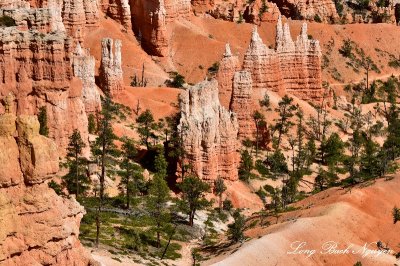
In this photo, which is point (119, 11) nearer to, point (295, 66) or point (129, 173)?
point (295, 66)

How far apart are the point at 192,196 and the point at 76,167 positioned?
11692 millimetres

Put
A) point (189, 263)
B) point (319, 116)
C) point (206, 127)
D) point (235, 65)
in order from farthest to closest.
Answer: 1. point (319, 116)
2. point (235, 65)
3. point (206, 127)
4. point (189, 263)

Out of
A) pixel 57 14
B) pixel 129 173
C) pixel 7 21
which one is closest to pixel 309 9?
pixel 57 14

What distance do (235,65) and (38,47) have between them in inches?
1602

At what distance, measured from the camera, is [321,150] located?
97688 millimetres

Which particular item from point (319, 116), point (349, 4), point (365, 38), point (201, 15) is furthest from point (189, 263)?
point (349, 4)

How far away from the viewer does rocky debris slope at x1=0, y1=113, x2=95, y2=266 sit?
3481 cm

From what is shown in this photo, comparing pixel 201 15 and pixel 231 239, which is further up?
pixel 201 15

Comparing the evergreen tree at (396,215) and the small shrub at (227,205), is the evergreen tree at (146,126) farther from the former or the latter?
the evergreen tree at (396,215)

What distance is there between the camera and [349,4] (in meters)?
179

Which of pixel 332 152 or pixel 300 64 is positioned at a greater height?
pixel 300 64

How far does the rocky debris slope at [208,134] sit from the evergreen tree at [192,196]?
3.91 meters

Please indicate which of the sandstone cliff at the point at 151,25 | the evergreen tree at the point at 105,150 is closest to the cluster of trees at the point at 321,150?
the evergreen tree at the point at 105,150

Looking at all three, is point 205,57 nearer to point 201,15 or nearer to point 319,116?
point 201,15
